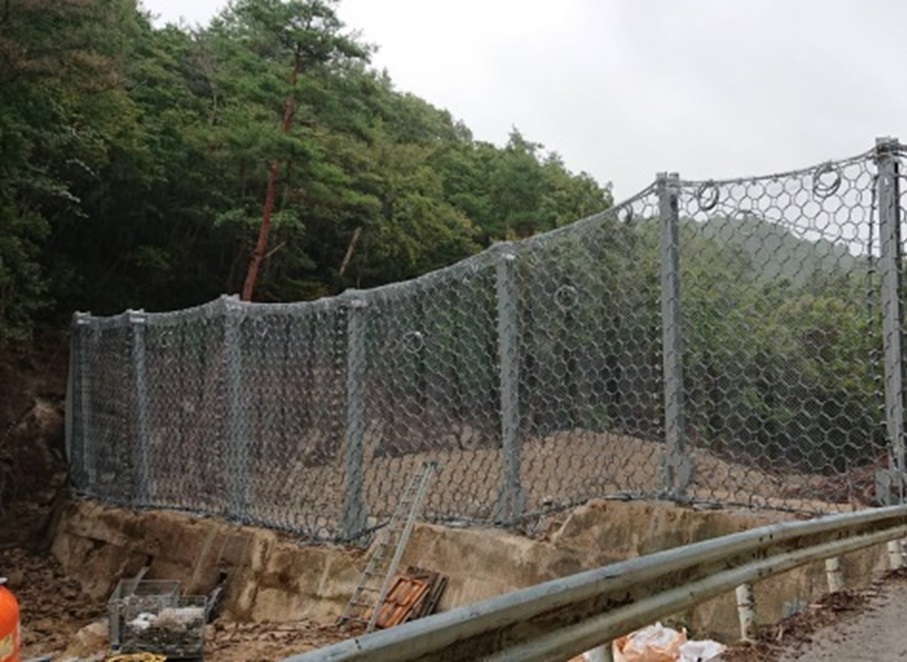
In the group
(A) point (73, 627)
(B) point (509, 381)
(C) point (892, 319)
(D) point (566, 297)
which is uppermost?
(D) point (566, 297)

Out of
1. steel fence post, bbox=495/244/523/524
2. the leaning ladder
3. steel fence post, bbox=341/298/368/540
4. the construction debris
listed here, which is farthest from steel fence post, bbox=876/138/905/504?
steel fence post, bbox=341/298/368/540

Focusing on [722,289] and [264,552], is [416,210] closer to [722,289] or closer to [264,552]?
[264,552]

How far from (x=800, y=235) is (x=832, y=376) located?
612 millimetres

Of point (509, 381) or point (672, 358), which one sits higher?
point (672, 358)

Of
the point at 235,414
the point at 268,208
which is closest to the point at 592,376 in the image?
the point at 235,414

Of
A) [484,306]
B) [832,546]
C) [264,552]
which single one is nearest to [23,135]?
[264,552]

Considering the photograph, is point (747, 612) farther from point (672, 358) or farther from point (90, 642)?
point (90, 642)

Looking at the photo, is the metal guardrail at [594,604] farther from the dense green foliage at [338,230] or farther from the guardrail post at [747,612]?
the dense green foliage at [338,230]

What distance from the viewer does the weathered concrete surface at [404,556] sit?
12.2 feet

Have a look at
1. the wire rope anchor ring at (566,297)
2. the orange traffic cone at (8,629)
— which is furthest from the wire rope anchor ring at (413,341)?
the orange traffic cone at (8,629)

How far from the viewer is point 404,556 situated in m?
5.28

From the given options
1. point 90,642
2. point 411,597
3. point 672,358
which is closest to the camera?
point 672,358

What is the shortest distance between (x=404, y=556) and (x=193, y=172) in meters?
13.0

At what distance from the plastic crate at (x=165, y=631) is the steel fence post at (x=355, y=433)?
1.13m
